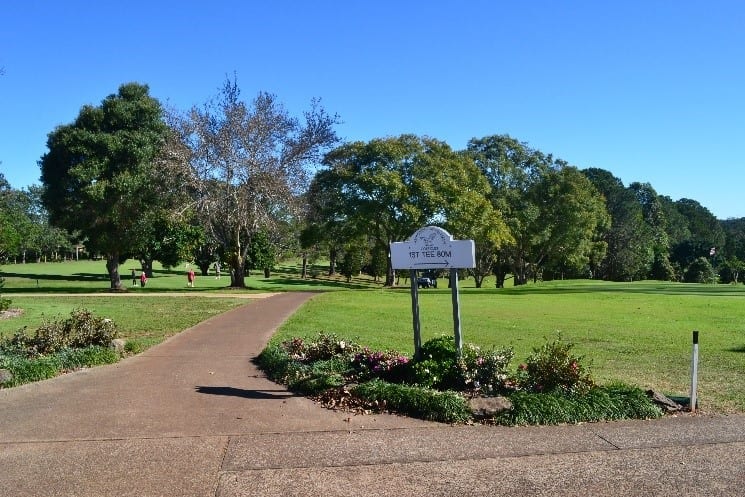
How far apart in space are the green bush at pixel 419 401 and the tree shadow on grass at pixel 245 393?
109cm

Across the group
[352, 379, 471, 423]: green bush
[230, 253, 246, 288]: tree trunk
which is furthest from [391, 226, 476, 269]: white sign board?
[230, 253, 246, 288]: tree trunk

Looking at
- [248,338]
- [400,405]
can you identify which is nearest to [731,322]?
[248,338]

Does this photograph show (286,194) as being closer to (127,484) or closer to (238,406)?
(238,406)

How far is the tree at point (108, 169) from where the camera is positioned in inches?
1283

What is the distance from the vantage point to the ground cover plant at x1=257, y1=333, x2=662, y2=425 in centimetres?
668

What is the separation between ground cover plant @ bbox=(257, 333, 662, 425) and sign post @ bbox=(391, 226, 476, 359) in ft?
1.11

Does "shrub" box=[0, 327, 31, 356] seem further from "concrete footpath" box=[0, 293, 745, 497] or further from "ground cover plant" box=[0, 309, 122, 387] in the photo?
"concrete footpath" box=[0, 293, 745, 497]

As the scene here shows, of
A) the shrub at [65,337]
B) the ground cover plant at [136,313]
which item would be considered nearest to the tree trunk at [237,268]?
the ground cover plant at [136,313]

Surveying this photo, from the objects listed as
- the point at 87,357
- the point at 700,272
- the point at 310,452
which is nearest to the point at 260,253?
the point at 700,272

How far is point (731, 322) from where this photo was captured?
18.9 metres

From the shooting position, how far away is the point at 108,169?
33344 mm

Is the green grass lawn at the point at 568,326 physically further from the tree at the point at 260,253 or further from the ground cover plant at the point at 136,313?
the tree at the point at 260,253

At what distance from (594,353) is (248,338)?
23.6ft

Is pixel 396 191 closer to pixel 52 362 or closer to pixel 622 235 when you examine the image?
pixel 52 362
